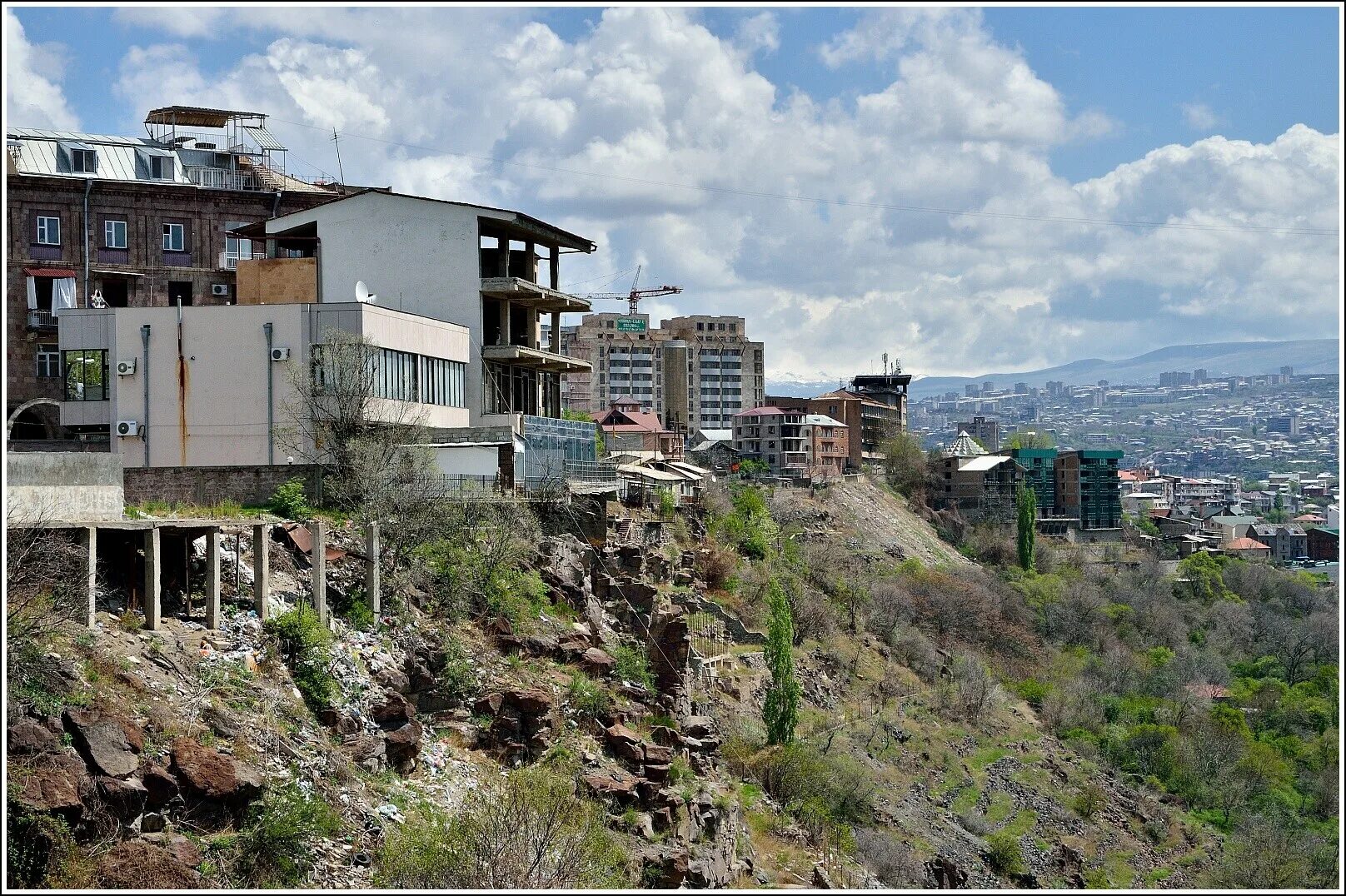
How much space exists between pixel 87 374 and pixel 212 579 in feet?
49.7

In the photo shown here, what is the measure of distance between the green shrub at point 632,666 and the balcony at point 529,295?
532 inches

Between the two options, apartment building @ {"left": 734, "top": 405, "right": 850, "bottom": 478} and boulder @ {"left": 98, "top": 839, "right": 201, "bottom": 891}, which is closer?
boulder @ {"left": 98, "top": 839, "right": 201, "bottom": 891}

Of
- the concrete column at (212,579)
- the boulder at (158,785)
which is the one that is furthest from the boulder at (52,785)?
the concrete column at (212,579)

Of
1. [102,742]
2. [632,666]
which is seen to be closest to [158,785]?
[102,742]

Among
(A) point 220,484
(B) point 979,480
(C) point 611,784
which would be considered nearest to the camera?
(C) point 611,784

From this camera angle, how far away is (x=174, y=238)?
171ft

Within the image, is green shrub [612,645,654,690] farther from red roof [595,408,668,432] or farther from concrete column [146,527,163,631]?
red roof [595,408,668,432]

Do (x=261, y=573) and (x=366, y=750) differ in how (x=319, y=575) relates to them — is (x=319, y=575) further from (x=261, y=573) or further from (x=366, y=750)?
(x=366, y=750)

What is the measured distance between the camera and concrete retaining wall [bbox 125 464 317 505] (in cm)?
3019

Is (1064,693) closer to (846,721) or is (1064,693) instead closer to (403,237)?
(846,721)

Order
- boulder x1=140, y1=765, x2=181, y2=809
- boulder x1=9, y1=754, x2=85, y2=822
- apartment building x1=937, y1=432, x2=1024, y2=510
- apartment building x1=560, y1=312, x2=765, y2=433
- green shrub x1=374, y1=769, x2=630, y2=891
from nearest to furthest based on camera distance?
boulder x1=9, y1=754, x2=85, y2=822 → boulder x1=140, y1=765, x2=181, y2=809 → green shrub x1=374, y1=769, x2=630, y2=891 → apartment building x1=937, y1=432, x2=1024, y2=510 → apartment building x1=560, y1=312, x2=765, y2=433

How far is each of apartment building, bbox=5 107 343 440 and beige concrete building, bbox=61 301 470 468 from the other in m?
12.5

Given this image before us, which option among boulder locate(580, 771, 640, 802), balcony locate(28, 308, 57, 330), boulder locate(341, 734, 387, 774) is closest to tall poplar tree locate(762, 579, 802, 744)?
boulder locate(580, 771, 640, 802)

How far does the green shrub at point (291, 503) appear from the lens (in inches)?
1117
